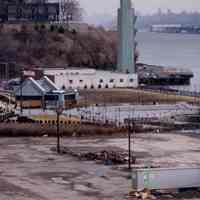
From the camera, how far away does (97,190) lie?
1544 cm

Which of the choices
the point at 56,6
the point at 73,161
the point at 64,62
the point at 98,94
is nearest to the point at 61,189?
the point at 73,161

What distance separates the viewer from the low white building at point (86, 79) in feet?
116

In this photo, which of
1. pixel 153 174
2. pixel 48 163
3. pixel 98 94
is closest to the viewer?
pixel 153 174

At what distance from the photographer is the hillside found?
141 ft

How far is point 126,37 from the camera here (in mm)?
39469

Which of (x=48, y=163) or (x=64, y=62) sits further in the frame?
(x=64, y=62)

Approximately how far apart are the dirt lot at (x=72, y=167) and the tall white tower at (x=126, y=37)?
16637mm

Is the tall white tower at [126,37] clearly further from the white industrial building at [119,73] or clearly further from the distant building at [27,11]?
the distant building at [27,11]

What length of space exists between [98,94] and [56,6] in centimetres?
1613

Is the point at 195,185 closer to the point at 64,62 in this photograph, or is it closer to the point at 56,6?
the point at 64,62

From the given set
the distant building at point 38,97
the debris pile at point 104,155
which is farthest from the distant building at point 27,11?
the debris pile at point 104,155

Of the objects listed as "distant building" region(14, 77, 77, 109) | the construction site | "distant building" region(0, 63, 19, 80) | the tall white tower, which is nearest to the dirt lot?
the construction site

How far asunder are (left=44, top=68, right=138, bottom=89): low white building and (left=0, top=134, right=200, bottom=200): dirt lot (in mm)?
12885

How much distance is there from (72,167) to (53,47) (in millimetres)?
26851
